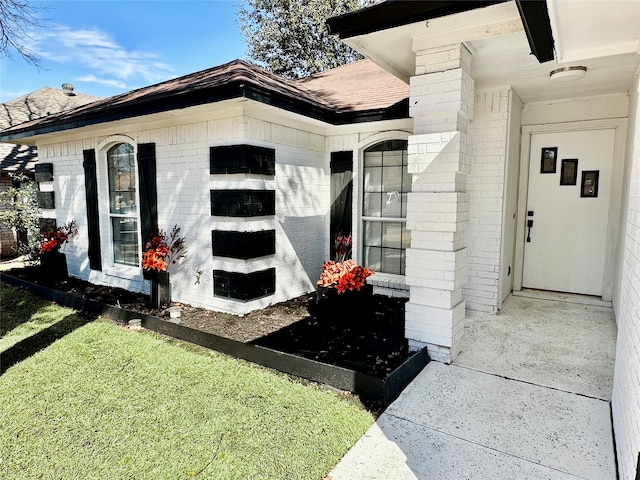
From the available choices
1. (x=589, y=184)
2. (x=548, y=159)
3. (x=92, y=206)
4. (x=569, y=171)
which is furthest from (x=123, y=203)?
(x=589, y=184)

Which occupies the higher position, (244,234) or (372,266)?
(244,234)

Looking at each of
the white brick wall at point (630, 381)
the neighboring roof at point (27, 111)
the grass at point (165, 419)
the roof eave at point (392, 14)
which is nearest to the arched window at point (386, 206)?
the roof eave at point (392, 14)

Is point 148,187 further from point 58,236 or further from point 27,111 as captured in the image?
point 27,111

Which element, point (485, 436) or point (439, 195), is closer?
point (485, 436)

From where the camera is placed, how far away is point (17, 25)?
20.4 ft

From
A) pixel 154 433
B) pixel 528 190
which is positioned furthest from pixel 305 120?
pixel 154 433

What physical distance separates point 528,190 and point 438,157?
120 inches

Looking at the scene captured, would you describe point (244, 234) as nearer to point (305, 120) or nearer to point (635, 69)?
point (305, 120)

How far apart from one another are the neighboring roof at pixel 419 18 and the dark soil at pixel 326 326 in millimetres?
2724

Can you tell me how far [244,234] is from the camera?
15.2 ft

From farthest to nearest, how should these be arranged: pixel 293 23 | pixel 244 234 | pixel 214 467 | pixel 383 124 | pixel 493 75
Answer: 1. pixel 293 23
2. pixel 383 124
3. pixel 244 234
4. pixel 493 75
5. pixel 214 467

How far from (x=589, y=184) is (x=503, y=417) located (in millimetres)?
4076

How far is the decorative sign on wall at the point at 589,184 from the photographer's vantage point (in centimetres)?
524

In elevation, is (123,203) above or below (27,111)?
below
